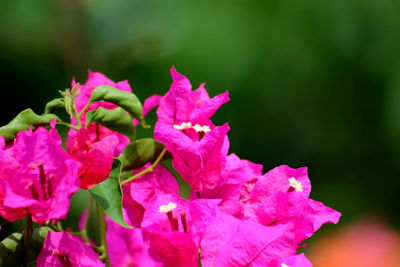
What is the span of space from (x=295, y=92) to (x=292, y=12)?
0.40 metres

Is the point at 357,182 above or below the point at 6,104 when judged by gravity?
below

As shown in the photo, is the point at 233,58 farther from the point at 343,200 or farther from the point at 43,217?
the point at 43,217

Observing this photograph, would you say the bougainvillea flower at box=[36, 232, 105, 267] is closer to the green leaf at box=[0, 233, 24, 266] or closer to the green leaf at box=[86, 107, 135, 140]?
the green leaf at box=[0, 233, 24, 266]

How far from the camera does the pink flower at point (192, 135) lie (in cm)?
80

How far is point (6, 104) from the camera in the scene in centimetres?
260

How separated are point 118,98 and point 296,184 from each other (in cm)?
25

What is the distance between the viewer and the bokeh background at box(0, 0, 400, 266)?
308 cm

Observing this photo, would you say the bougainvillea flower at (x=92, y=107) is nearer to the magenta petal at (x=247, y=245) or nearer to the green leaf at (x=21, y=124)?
the green leaf at (x=21, y=124)

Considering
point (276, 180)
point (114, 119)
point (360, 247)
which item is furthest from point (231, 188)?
point (360, 247)

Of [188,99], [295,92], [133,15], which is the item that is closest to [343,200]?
[295,92]

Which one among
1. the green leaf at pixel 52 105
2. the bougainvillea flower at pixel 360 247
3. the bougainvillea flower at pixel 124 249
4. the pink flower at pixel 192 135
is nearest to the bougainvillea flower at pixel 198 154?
the pink flower at pixel 192 135

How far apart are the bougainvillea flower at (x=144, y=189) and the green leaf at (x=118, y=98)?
77mm

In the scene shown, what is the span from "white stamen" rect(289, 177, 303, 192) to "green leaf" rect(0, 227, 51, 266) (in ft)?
1.00

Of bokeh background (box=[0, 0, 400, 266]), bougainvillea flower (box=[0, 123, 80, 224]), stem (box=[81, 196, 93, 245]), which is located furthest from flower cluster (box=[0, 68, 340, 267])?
bokeh background (box=[0, 0, 400, 266])
